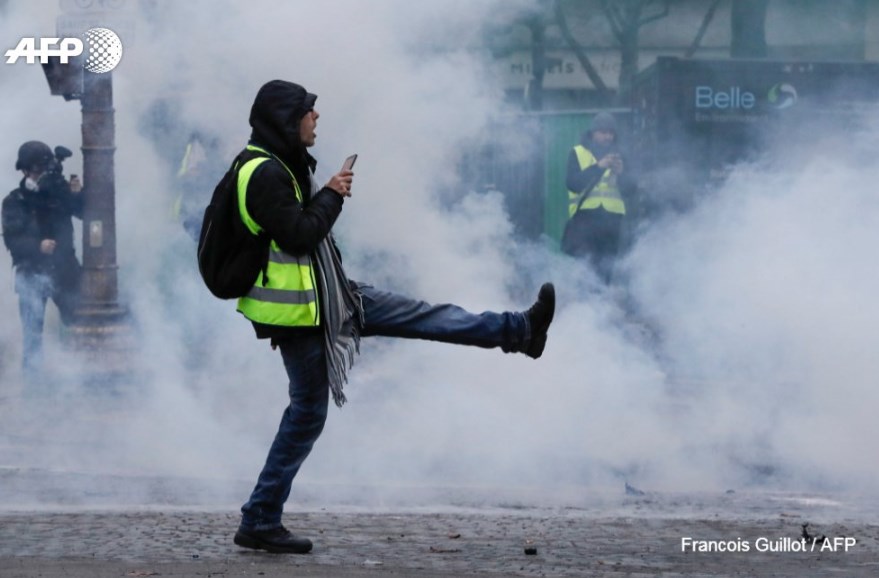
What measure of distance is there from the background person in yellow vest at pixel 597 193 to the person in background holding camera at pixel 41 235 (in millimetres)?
3228

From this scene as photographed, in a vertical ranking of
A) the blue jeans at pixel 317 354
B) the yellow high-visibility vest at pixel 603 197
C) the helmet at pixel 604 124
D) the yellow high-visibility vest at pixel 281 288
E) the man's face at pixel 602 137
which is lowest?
the blue jeans at pixel 317 354

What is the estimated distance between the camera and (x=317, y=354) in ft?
15.4

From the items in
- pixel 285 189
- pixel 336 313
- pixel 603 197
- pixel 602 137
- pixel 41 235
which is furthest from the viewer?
pixel 602 137

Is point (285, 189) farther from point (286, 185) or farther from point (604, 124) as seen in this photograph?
point (604, 124)

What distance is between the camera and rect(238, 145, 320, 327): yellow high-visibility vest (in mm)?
4629

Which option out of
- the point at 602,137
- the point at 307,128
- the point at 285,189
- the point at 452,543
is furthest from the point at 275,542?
the point at 602,137

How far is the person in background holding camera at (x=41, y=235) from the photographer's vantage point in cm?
925

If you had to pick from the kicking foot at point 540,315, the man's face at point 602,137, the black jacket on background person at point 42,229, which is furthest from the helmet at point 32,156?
the kicking foot at point 540,315

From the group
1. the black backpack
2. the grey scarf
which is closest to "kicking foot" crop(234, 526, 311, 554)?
the grey scarf

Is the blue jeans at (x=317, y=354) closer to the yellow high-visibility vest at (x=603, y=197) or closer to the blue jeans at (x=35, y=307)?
the blue jeans at (x=35, y=307)

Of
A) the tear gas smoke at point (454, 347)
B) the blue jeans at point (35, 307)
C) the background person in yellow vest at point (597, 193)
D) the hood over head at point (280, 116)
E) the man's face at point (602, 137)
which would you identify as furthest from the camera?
the man's face at point (602, 137)

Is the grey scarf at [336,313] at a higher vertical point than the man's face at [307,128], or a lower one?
lower

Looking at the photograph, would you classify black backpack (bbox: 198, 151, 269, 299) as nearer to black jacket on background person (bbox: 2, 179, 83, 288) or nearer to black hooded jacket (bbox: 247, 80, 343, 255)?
black hooded jacket (bbox: 247, 80, 343, 255)

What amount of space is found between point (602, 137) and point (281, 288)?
6.62 metres
